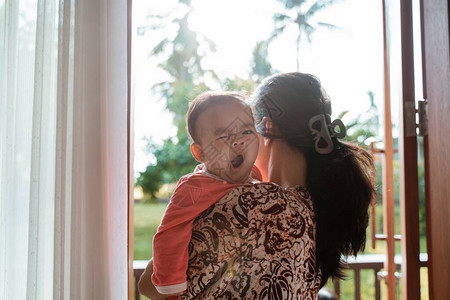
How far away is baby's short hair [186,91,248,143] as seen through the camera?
1.02m

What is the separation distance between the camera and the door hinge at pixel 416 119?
1.33 metres

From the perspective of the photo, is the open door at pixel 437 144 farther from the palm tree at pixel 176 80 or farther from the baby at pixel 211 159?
the palm tree at pixel 176 80

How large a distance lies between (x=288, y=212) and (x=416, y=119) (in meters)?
0.70

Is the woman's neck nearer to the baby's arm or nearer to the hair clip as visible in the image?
the hair clip

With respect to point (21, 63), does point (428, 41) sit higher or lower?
higher

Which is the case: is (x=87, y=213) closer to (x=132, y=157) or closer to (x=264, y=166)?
(x=132, y=157)

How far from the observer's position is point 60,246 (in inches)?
39.8

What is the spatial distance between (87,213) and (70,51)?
0.45 metres

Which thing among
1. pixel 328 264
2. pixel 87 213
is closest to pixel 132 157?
pixel 87 213

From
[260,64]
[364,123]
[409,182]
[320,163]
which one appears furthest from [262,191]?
[260,64]

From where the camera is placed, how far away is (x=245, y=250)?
92 centimetres

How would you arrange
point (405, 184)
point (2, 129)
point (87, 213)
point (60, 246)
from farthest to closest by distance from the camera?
point (405, 184), point (87, 213), point (60, 246), point (2, 129)

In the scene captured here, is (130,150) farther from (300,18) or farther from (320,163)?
(300,18)

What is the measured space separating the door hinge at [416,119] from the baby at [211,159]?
0.63m
